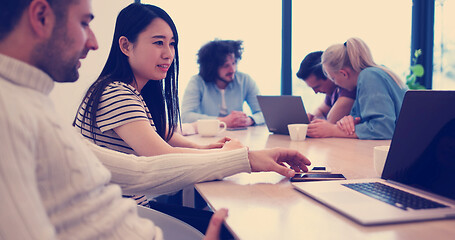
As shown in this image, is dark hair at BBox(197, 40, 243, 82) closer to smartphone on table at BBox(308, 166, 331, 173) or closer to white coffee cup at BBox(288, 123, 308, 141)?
white coffee cup at BBox(288, 123, 308, 141)

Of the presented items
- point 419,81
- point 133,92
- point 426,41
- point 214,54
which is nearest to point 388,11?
point 426,41

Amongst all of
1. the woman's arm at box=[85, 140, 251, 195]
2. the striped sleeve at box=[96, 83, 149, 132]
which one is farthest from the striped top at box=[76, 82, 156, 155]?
the woman's arm at box=[85, 140, 251, 195]

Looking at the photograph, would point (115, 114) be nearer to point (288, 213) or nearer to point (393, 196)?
point (288, 213)

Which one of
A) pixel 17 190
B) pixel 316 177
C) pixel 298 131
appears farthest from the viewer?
pixel 298 131

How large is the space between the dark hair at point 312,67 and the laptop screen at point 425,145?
1822 mm

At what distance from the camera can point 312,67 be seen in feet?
8.77

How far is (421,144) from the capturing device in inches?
31.6

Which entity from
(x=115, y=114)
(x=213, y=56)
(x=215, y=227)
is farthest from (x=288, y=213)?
(x=213, y=56)

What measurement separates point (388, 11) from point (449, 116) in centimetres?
348

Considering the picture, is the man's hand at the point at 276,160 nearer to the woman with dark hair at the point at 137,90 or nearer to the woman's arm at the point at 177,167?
the woman's arm at the point at 177,167

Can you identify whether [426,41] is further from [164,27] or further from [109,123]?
[109,123]

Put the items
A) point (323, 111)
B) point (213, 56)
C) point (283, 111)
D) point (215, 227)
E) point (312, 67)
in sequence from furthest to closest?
point (213, 56)
point (323, 111)
point (312, 67)
point (283, 111)
point (215, 227)

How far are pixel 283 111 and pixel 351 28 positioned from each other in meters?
2.15

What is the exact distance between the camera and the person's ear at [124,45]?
4.53 ft
